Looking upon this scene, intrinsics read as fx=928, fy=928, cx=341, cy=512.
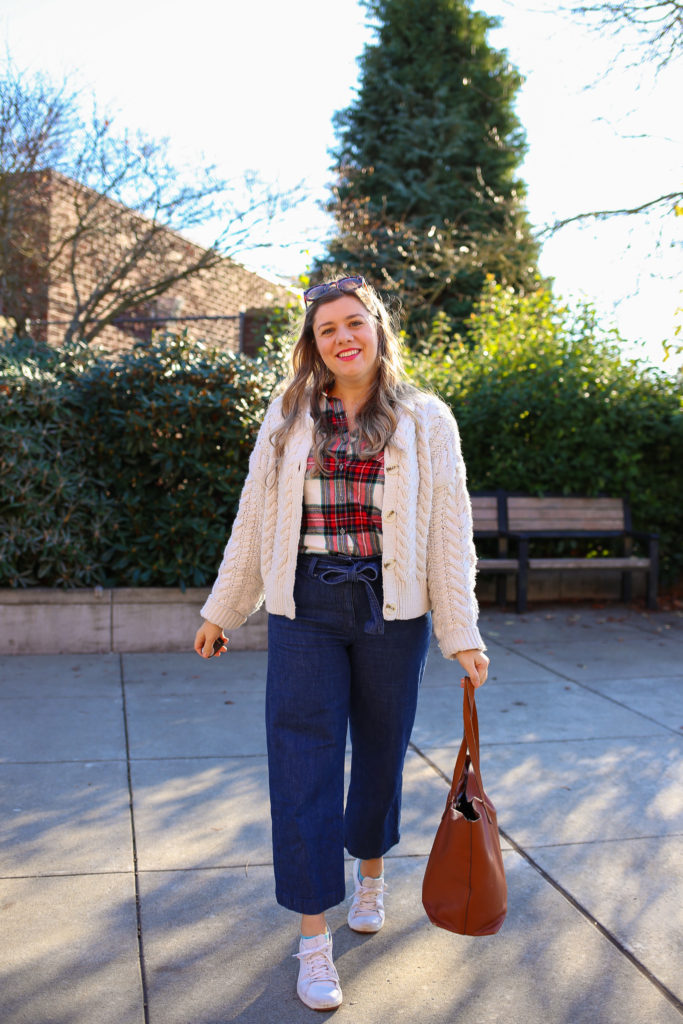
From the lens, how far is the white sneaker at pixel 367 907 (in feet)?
9.14

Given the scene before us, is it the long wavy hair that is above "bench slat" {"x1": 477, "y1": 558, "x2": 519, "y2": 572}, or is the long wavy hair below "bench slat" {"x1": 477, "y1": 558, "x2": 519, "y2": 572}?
above

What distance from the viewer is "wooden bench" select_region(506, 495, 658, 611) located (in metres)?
7.81

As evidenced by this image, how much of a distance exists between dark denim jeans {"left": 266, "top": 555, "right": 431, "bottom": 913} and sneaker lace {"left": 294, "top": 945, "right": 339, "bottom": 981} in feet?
0.35

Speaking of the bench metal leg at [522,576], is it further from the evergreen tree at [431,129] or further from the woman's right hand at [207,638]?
the evergreen tree at [431,129]

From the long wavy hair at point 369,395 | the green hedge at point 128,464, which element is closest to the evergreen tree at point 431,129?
the green hedge at point 128,464

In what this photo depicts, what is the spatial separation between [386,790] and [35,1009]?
1077 mm

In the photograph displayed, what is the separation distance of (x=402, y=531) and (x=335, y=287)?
0.76 metres

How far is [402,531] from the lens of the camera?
2523 millimetres

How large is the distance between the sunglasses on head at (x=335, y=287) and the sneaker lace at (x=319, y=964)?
6.00ft

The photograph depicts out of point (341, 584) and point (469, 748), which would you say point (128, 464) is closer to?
point (341, 584)

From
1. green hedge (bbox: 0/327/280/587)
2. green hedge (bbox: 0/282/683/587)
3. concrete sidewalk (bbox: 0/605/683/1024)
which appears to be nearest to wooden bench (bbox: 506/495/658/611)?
concrete sidewalk (bbox: 0/605/683/1024)

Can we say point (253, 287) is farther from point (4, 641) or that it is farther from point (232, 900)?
point (232, 900)

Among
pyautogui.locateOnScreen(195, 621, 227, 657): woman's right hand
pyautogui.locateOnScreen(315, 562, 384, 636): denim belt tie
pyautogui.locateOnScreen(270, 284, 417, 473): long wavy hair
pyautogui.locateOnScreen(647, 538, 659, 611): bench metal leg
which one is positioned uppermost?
pyautogui.locateOnScreen(270, 284, 417, 473): long wavy hair

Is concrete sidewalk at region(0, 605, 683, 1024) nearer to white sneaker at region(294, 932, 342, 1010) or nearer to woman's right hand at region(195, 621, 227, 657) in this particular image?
white sneaker at region(294, 932, 342, 1010)
